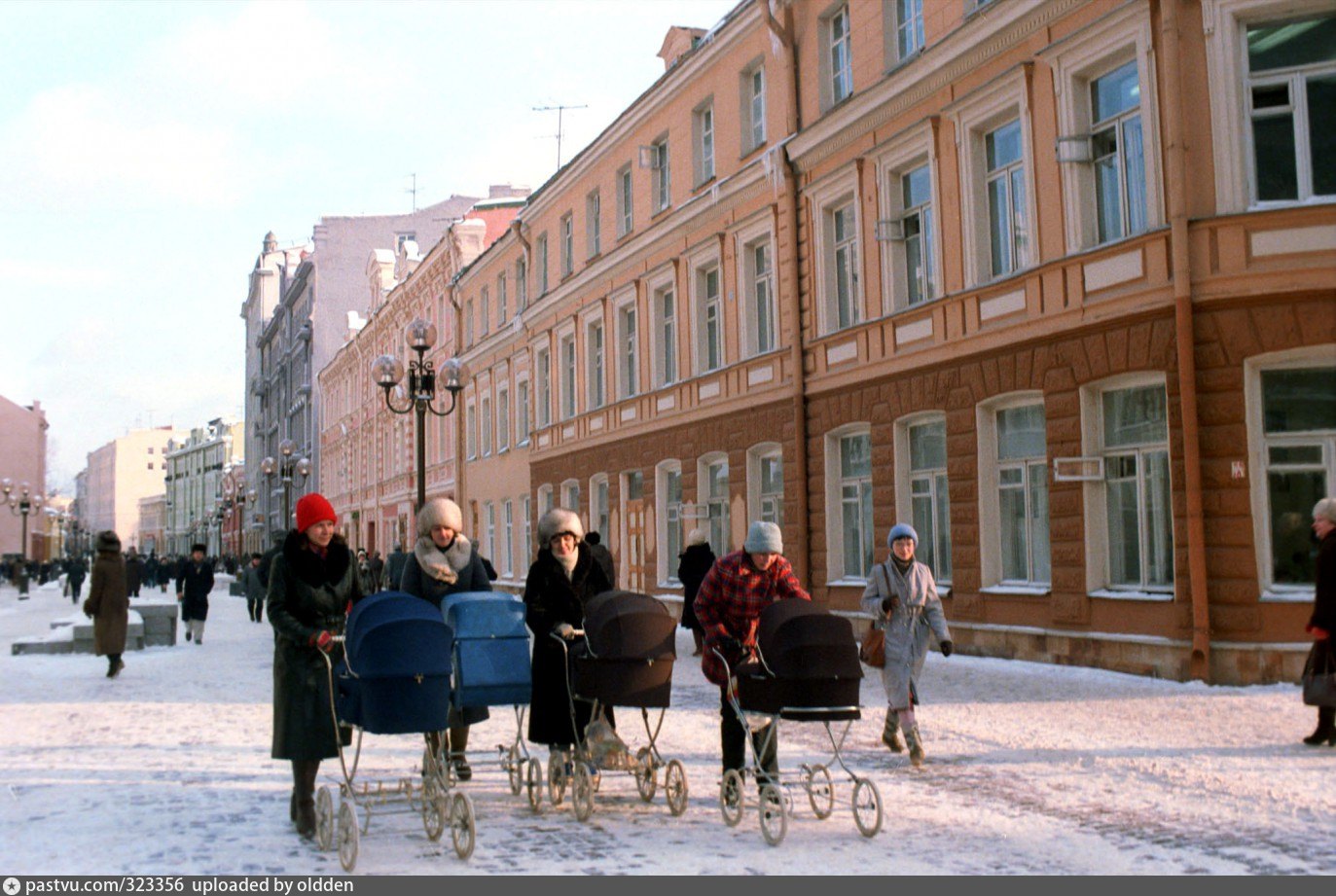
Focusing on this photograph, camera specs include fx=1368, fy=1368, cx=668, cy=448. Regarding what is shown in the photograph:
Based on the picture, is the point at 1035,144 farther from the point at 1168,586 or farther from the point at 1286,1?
the point at 1168,586

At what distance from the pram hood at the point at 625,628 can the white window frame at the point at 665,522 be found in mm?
19070

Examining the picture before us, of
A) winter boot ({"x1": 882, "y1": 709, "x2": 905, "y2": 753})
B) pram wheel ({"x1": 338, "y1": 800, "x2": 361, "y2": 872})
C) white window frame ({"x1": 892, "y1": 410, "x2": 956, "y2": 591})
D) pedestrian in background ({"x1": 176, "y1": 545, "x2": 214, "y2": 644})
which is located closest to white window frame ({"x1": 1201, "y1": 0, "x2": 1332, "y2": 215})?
white window frame ({"x1": 892, "y1": 410, "x2": 956, "y2": 591})

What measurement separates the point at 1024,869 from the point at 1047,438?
10.3m

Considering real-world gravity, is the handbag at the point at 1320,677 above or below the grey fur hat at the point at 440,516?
below

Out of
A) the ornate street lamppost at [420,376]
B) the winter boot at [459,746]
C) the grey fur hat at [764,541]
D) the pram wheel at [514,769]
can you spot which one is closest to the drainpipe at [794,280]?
the ornate street lamppost at [420,376]

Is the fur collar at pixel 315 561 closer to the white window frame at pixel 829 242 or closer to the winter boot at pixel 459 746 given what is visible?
the winter boot at pixel 459 746

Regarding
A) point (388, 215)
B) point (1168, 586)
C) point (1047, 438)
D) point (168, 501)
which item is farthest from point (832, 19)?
point (168, 501)

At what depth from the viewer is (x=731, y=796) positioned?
7391 millimetres

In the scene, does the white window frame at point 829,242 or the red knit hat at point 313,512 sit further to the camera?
the white window frame at point 829,242

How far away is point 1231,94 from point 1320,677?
6.73 m

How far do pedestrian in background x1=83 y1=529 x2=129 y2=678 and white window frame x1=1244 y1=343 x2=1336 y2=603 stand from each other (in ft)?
43.0

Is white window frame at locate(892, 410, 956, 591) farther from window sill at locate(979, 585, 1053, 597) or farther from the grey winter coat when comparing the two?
the grey winter coat

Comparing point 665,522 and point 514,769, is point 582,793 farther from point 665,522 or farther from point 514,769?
point 665,522

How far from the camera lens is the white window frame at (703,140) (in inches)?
1022
